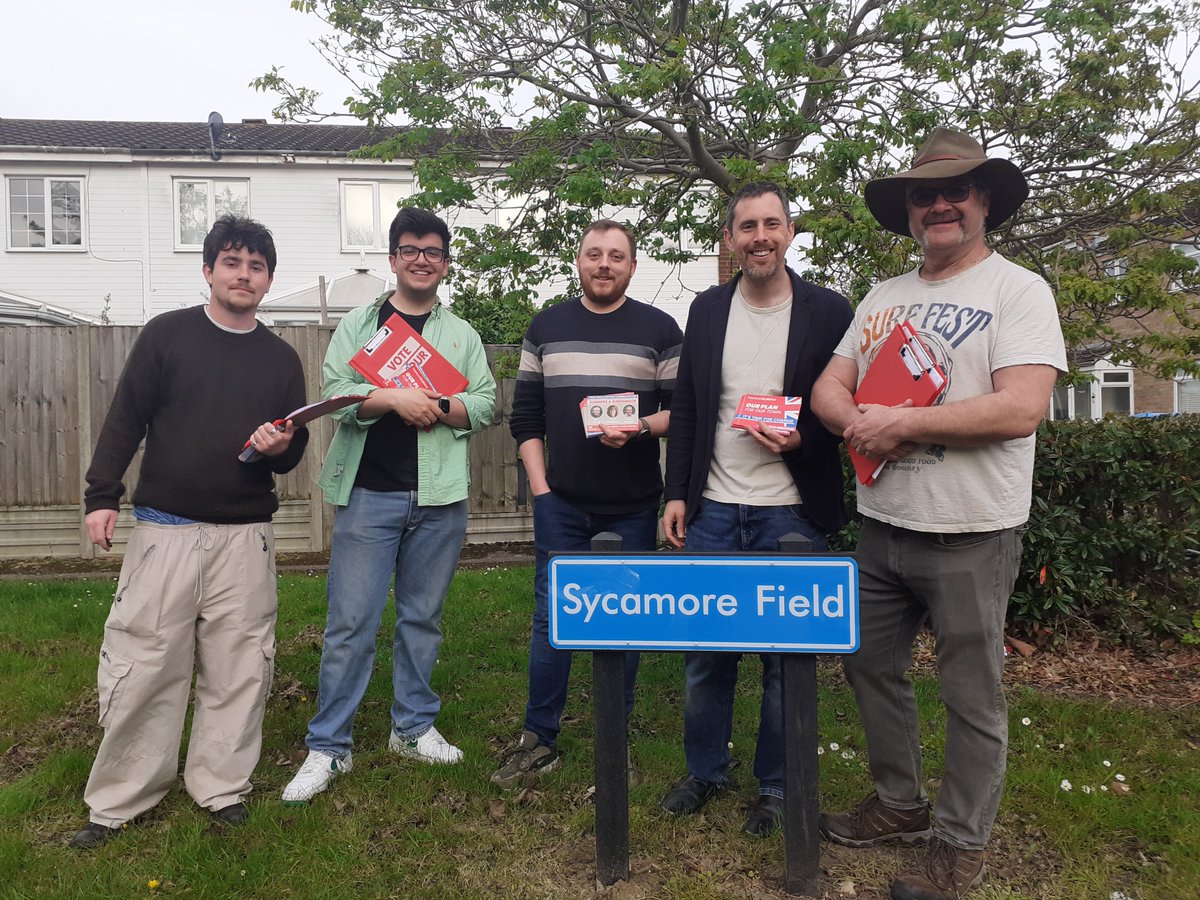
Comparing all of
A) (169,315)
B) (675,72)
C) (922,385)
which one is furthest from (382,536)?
(675,72)

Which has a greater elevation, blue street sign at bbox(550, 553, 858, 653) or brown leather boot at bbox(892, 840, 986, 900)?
blue street sign at bbox(550, 553, 858, 653)

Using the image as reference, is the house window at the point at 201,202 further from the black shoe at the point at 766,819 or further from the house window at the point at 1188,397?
the house window at the point at 1188,397

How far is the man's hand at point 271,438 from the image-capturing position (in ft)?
11.2

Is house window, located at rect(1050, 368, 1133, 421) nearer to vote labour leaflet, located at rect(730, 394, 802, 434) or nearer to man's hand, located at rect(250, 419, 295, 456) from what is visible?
vote labour leaflet, located at rect(730, 394, 802, 434)

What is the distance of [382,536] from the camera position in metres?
3.81

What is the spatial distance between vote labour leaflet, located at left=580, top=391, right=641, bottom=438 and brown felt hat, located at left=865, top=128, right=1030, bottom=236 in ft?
3.92

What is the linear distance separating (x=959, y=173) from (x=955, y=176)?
→ 3 cm

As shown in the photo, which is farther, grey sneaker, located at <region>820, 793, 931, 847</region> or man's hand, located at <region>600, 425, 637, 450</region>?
man's hand, located at <region>600, 425, 637, 450</region>

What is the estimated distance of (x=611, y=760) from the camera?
2.88 meters

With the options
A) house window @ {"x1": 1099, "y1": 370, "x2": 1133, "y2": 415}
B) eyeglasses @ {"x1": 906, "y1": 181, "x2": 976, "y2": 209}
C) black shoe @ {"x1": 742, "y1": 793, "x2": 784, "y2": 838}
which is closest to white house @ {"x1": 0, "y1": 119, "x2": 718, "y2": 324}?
house window @ {"x1": 1099, "y1": 370, "x2": 1133, "y2": 415}

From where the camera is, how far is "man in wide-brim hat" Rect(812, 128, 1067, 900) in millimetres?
2678

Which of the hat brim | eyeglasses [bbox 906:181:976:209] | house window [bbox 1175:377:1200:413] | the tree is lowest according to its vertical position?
house window [bbox 1175:377:1200:413]

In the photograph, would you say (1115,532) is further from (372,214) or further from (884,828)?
(372,214)

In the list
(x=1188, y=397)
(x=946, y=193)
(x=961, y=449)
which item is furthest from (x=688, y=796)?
(x=1188, y=397)
